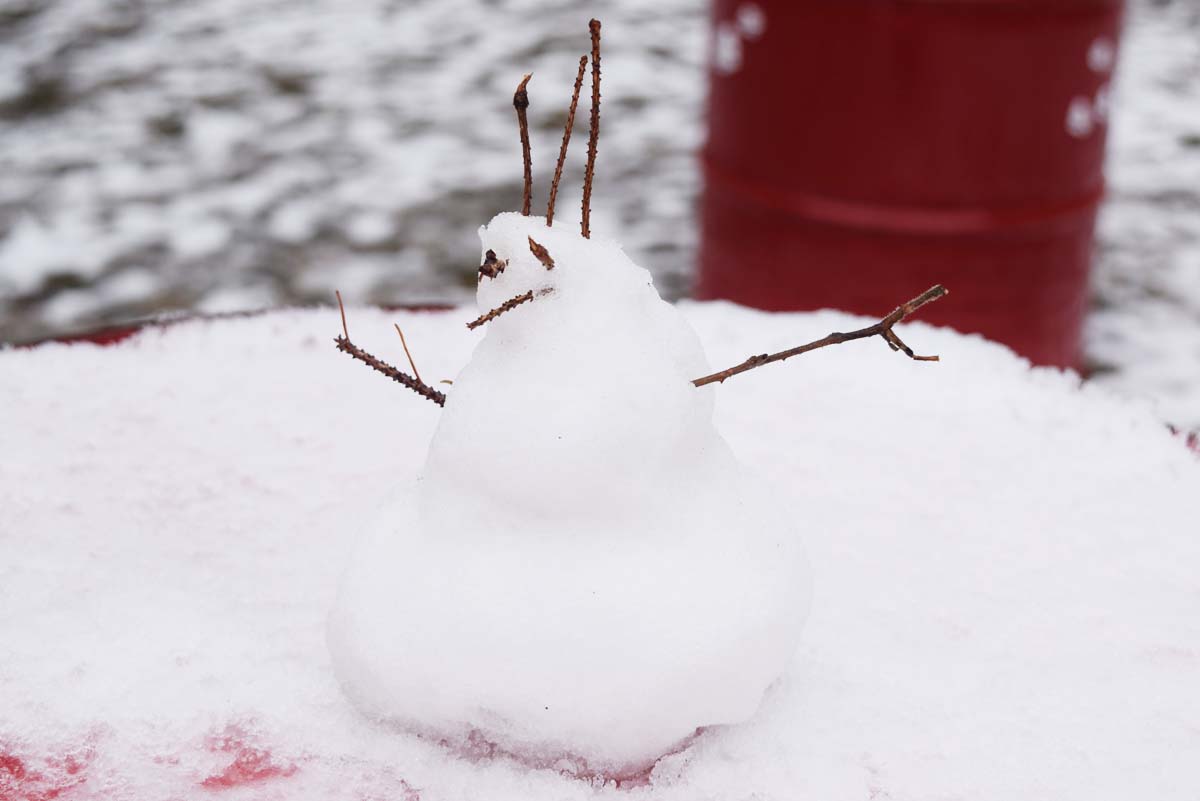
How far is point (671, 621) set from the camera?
60 centimetres

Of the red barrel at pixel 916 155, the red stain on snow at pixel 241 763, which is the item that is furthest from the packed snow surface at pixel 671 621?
the red barrel at pixel 916 155

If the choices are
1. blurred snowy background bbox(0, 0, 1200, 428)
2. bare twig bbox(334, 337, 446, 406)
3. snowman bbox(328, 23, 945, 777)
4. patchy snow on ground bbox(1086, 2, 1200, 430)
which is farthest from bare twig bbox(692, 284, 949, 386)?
blurred snowy background bbox(0, 0, 1200, 428)

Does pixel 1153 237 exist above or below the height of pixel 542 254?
below

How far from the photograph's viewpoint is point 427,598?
62 centimetres

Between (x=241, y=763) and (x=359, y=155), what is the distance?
121 inches

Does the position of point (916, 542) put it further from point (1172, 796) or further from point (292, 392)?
point (292, 392)

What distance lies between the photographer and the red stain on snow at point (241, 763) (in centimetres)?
60

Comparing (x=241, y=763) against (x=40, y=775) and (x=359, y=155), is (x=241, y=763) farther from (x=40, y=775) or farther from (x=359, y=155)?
(x=359, y=155)

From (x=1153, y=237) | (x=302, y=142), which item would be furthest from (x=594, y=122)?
(x=302, y=142)

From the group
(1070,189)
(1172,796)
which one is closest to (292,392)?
(1172,796)

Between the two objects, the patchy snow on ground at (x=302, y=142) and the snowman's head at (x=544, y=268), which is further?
the patchy snow on ground at (x=302, y=142)

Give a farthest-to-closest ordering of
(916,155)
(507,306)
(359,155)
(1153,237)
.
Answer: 1. (359,155)
2. (1153,237)
3. (916,155)
4. (507,306)

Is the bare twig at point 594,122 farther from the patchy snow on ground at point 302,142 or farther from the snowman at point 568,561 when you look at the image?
the patchy snow on ground at point 302,142

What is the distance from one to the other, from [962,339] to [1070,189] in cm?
110
